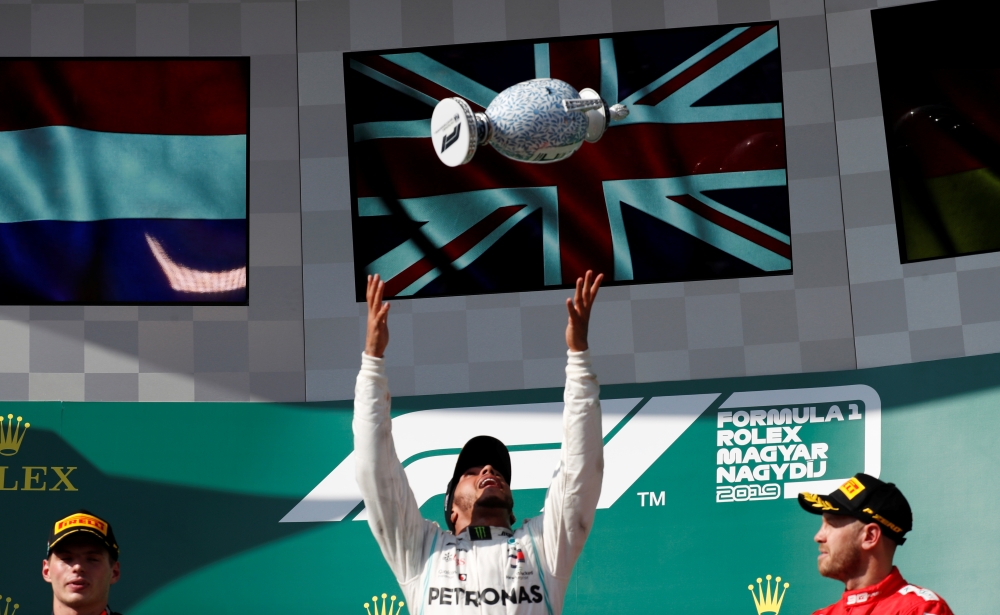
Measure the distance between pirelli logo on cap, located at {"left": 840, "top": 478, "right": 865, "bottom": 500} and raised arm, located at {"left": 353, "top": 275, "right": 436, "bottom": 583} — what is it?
1179mm

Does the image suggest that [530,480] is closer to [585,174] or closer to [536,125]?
[585,174]

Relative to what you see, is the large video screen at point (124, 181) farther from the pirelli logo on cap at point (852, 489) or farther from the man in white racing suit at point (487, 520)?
Result: the pirelli logo on cap at point (852, 489)

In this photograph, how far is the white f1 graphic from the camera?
190 inches

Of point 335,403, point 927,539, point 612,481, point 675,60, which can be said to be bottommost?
point 927,539

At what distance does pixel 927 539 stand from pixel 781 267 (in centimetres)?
134

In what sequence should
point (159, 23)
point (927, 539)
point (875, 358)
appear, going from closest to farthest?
point (927, 539) → point (875, 358) → point (159, 23)

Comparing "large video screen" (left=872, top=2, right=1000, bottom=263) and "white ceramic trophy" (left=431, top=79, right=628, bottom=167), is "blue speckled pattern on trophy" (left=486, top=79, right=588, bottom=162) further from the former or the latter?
"large video screen" (left=872, top=2, right=1000, bottom=263)

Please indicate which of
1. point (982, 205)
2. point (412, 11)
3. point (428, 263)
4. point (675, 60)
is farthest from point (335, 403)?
point (982, 205)

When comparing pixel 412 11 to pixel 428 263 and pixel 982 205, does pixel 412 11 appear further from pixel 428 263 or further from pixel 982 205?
pixel 982 205

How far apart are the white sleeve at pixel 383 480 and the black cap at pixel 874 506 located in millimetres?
1134

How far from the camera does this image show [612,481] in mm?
4816

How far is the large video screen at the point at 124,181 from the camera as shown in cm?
502

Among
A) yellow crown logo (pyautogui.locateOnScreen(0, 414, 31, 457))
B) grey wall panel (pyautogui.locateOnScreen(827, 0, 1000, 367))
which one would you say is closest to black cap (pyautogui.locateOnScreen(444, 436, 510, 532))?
grey wall panel (pyautogui.locateOnScreen(827, 0, 1000, 367))

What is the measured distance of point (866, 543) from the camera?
2.95 meters
